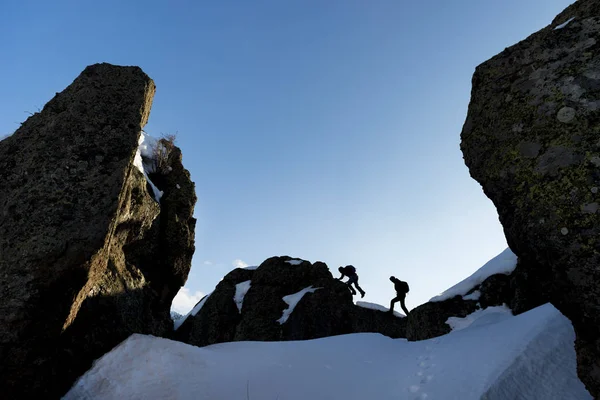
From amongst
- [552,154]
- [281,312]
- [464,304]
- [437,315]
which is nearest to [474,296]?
[464,304]

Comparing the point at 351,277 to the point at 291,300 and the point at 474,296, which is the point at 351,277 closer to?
the point at 291,300

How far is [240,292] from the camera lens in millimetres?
24047

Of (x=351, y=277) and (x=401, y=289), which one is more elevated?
(x=351, y=277)

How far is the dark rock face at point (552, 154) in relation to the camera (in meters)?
3.69

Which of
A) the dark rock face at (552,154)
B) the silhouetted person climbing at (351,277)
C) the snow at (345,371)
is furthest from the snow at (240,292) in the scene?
the dark rock face at (552,154)

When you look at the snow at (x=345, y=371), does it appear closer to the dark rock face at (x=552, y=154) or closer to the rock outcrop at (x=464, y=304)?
the dark rock face at (x=552, y=154)

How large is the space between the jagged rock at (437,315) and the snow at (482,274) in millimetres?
310

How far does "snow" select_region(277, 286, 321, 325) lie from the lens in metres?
20.3

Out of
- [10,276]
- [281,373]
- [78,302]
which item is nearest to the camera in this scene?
Answer: [10,276]

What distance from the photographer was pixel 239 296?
78.1 feet

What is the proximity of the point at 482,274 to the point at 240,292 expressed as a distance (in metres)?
15.8

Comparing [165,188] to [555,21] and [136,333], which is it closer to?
[136,333]

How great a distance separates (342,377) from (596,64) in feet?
19.6

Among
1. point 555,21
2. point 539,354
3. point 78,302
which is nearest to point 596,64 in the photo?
point 555,21
